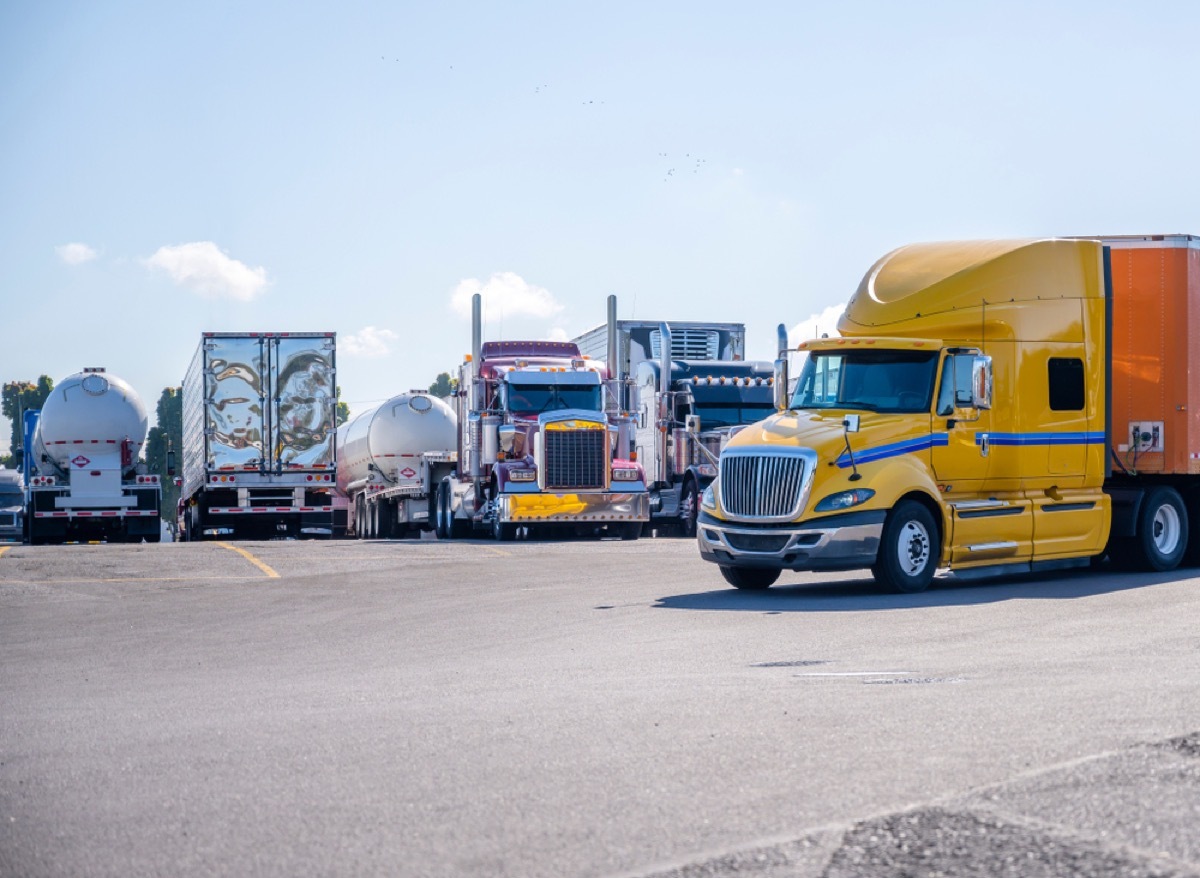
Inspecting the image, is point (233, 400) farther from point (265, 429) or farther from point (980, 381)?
point (980, 381)

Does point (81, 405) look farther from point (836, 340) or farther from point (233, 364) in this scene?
point (836, 340)

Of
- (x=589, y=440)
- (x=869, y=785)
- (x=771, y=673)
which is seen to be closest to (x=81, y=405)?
(x=589, y=440)

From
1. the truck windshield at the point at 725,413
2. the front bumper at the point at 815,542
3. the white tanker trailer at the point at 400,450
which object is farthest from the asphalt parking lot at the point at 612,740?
the white tanker trailer at the point at 400,450

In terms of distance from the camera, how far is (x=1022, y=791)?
18.9 ft

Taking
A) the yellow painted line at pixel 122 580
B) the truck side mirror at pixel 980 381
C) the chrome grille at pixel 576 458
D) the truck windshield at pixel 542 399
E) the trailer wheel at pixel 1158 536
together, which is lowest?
the yellow painted line at pixel 122 580

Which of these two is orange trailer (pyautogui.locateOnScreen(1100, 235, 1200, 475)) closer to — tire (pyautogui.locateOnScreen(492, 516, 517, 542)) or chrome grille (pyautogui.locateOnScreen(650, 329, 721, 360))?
tire (pyautogui.locateOnScreen(492, 516, 517, 542))

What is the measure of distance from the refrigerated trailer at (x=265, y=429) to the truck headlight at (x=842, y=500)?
21.0 m

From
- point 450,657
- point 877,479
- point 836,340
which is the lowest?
point 450,657

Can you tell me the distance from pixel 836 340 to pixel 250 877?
12793mm

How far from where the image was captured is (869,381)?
16.9 meters

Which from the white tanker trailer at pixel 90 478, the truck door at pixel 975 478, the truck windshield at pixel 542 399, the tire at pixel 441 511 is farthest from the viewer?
the white tanker trailer at pixel 90 478

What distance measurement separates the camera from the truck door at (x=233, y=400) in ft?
114

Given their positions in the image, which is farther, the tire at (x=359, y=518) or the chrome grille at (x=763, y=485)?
the tire at (x=359, y=518)

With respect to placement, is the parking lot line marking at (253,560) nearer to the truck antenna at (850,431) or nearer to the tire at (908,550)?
the truck antenna at (850,431)
